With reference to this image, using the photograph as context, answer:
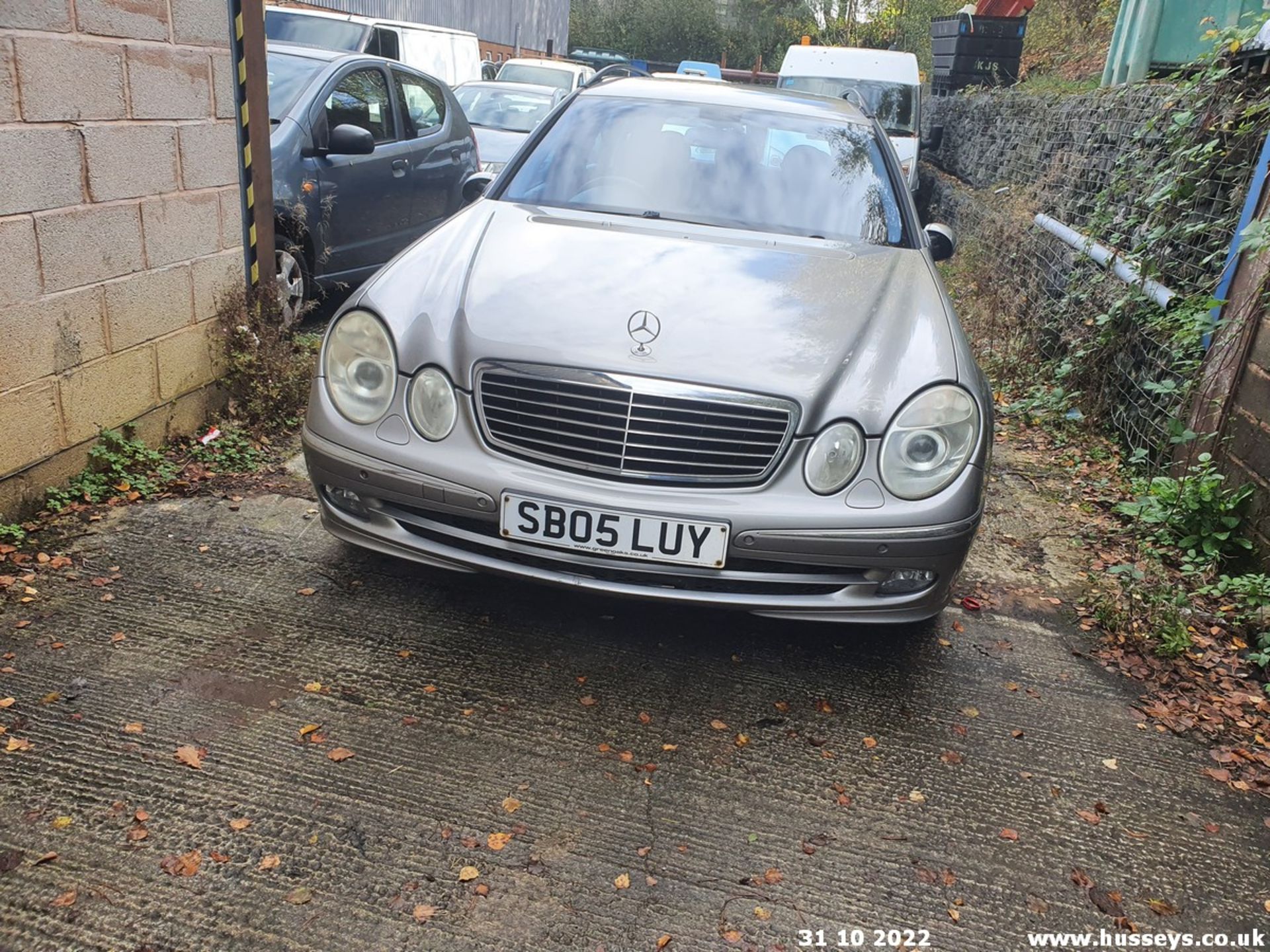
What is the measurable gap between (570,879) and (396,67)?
6.56m

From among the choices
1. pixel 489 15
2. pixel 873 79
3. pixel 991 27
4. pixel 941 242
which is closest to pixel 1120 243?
pixel 941 242

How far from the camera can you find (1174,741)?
289 centimetres

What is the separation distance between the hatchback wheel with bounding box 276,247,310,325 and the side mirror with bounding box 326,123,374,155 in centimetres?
62

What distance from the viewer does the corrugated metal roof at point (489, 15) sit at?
24.0 m

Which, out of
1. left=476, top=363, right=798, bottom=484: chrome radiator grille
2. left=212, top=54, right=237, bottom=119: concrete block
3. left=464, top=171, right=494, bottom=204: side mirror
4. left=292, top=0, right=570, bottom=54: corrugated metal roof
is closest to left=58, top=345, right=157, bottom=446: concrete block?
left=212, top=54, right=237, bottom=119: concrete block

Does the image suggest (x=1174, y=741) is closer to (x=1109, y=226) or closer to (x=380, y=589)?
(x=380, y=589)

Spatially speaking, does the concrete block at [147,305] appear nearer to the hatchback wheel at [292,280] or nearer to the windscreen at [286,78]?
the hatchback wheel at [292,280]

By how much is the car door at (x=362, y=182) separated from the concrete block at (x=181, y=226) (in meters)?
1.74

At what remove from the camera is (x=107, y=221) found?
11.7 feet

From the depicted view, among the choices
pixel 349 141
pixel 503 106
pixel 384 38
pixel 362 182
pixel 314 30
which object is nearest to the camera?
pixel 349 141

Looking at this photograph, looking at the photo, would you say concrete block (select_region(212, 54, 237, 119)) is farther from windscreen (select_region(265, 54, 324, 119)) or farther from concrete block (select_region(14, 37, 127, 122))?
windscreen (select_region(265, 54, 324, 119))

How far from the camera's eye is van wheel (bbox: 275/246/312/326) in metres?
5.51

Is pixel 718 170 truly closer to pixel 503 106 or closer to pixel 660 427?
pixel 660 427

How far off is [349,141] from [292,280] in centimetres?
84
